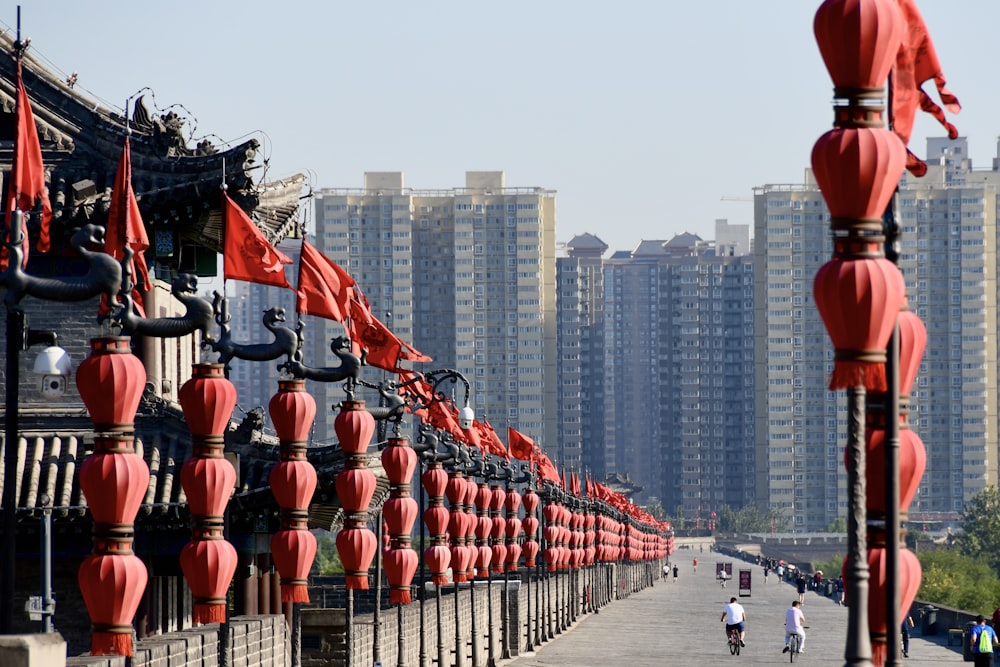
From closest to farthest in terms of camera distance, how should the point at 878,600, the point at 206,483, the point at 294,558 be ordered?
the point at 878,600 < the point at 206,483 < the point at 294,558

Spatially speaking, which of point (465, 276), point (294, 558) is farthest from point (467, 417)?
point (465, 276)

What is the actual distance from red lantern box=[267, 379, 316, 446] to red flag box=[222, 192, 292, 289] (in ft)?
4.31

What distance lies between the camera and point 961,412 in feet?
561

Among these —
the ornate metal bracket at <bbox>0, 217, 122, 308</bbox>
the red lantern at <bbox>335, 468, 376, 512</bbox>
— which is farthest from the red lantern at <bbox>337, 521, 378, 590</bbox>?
the ornate metal bracket at <bbox>0, 217, 122, 308</bbox>

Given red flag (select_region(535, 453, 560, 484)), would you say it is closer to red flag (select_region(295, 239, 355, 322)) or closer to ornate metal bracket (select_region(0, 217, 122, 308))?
red flag (select_region(295, 239, 355, 322))

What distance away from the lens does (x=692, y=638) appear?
171 feet

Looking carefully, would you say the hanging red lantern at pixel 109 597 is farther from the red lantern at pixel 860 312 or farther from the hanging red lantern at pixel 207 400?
the red lantern at pixel 860 312

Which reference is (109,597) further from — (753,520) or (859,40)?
(753,520)

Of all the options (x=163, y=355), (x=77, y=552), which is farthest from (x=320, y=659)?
(x=163, y=355)

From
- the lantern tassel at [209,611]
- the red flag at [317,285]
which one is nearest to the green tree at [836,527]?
the red flag at [317,285]

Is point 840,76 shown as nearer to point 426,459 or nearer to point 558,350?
point 426,459

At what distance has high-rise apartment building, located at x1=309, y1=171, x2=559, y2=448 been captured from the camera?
165 m

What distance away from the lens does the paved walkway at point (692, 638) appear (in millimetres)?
42438

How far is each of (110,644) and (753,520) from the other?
7048 inches
